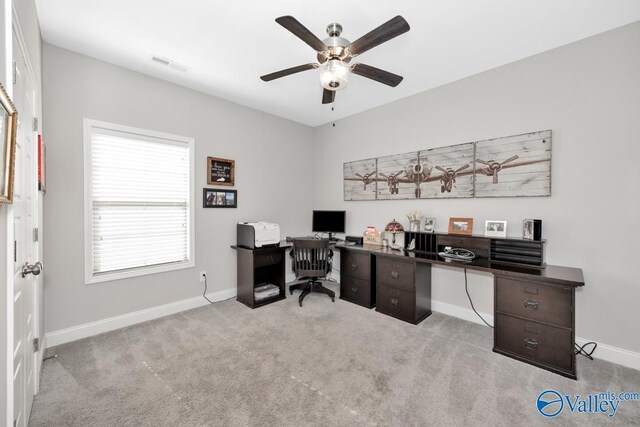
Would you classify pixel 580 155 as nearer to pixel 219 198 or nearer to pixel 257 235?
pixel 257 235

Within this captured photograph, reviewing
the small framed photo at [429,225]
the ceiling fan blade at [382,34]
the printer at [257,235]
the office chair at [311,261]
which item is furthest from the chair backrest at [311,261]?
the ceiling fan blade at [382,34]

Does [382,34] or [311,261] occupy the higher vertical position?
[382,34]

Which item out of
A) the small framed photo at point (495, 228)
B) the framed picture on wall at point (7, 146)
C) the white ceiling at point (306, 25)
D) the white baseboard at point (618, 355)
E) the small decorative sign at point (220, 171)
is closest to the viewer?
the framed picture on wall at point (7, 146)

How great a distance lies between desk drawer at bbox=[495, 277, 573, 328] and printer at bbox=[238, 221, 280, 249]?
2.52m

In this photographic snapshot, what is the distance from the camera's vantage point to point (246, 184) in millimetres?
3893

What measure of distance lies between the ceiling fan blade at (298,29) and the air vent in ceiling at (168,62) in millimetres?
1722

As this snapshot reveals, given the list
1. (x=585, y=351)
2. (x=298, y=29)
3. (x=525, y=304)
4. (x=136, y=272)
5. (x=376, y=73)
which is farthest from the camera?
(x=136, y=272)

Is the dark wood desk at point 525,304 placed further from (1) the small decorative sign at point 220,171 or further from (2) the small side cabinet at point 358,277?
(1) the small decorative sign at point 220,171

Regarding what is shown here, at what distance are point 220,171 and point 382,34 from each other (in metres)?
2.63

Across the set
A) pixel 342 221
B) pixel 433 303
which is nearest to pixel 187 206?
pixel 342 221

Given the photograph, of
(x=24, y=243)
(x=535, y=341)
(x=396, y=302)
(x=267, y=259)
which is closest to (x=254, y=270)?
(x=267, y=259)

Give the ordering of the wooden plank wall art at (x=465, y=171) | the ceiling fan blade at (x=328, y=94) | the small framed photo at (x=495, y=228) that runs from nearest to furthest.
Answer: the ceiling fan blade at (x=328, y=94), the wooden plank wall art at (x=465, y=171), the small framed photo at (x=495, y=228)

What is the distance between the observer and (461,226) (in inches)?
117

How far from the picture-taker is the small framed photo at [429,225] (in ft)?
10.6
